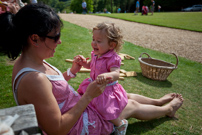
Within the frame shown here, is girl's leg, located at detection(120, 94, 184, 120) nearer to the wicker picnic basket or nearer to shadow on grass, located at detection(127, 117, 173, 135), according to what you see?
shadow on grass, located at detection(127, 117, 173, 135)

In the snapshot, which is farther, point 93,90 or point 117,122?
point 117,122

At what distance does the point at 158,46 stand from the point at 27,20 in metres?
8.08

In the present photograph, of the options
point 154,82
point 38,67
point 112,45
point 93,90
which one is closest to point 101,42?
point 112,45

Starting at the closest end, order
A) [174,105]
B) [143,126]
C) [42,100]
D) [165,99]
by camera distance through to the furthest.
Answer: [42,100], [143,126], [174,105], [165,99]

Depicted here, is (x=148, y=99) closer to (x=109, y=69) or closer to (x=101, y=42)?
(x=109, y=69)

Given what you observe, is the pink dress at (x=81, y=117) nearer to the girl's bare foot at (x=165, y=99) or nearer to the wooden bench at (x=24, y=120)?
the wooden bench at (x=24, y=120)

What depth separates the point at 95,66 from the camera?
Result: 2525mm

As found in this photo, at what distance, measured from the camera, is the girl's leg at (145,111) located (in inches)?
89.8

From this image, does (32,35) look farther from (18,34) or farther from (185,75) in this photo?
(185,75)

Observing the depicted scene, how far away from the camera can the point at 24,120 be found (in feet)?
2.89

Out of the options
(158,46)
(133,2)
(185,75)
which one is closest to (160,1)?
(133,2)

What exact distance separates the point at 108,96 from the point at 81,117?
19.0 inches

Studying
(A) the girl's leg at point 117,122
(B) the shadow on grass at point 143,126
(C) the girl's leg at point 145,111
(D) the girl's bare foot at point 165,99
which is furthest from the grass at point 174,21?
(A) the girl's leg at point 117,122

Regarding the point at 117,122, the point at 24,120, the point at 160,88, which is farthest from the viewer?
the point at 160,88
